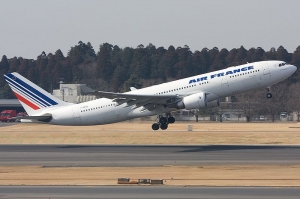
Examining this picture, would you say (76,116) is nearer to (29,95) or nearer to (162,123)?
(29,95)

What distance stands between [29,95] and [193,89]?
16087mm

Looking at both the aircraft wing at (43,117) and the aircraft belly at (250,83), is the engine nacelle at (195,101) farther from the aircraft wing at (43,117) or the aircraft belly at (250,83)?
the aircraft wing at (43,117)

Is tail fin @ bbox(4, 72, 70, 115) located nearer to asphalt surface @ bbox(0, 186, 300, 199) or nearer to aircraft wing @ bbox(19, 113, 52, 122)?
aircraft wing @ bbox(19, 113, 52, 122)

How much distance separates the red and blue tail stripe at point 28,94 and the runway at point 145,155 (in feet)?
14.9

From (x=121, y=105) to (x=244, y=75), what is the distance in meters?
12.1

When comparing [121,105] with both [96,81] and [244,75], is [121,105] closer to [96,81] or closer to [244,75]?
[244,75]

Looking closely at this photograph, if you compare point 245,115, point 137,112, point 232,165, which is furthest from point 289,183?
point 245,115

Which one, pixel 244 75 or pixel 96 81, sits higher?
pixel 96 81

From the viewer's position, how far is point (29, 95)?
62656 mm

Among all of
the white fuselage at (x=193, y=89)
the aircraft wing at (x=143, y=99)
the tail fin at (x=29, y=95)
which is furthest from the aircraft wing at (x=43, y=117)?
the aircraft wing at (x=143, y=99)

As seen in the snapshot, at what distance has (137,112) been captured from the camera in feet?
204

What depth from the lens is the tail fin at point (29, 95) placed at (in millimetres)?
62562

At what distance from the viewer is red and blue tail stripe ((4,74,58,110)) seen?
6259 centimetres

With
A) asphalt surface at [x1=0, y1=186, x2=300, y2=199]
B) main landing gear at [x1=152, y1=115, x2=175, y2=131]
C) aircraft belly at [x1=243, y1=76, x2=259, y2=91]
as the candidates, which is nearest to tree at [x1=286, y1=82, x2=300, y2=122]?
main landing gear at [x1=152, y1=115, x2=175, y2=131]
